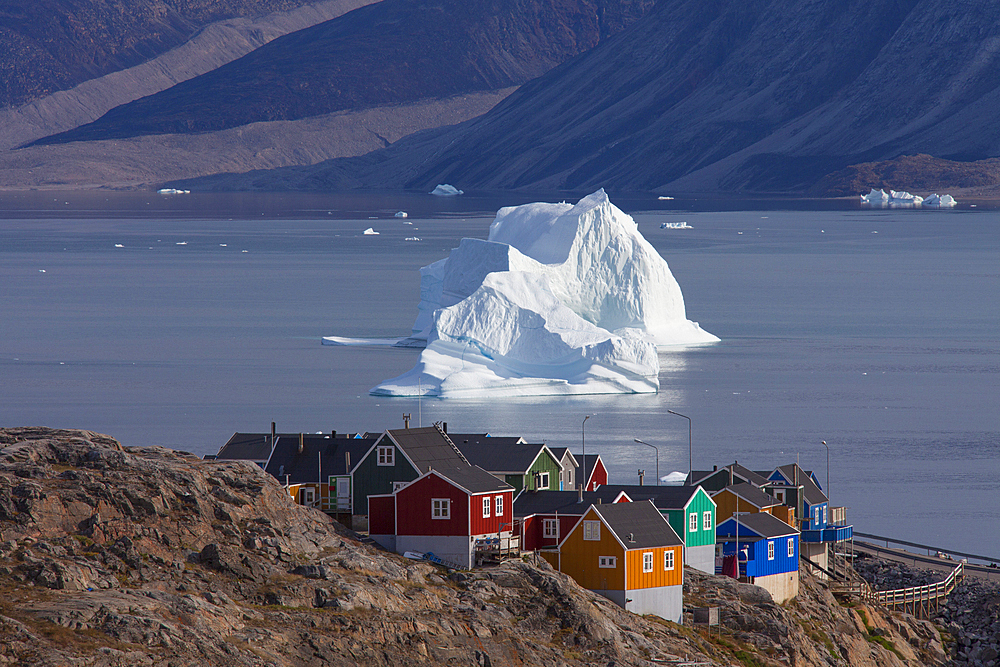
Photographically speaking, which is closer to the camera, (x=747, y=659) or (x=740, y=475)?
(x=747, y=659)

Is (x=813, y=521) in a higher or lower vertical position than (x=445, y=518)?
lower

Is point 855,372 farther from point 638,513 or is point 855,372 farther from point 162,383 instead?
point 638,513

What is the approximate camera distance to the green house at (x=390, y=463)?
19784 millimetres

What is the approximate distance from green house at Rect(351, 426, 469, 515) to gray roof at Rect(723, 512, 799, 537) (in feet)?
14.6

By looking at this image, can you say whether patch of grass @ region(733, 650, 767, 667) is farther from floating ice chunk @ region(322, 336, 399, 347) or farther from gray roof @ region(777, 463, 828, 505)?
floating ice chunk @ region(322, 336, 399, 347)

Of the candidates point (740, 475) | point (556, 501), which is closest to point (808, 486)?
point (740, 475)

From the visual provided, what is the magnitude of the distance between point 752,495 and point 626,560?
5.24 meters

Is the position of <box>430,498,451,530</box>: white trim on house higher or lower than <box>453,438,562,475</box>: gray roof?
lower

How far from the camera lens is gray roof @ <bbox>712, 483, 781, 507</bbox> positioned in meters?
22.5

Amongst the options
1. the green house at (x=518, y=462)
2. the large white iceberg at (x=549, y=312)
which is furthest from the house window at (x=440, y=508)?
the large white iceberg at (x=549, y=312)

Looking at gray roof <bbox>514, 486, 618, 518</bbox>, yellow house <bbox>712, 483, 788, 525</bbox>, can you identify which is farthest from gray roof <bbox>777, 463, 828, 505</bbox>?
gray roof <bbox>514, 486, 618, 518</bbox>

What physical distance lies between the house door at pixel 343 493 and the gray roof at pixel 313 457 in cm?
31

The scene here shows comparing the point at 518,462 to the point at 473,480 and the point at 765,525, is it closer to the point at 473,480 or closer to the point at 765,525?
the point at 473,480

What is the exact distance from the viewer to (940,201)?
577 feet
